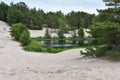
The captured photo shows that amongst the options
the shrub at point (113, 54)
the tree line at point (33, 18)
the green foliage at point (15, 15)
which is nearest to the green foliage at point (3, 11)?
the tree line at point (33, 18)

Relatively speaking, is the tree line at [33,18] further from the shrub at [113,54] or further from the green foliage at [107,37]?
the shrub at [113,54]

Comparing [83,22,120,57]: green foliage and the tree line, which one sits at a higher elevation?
the tree line

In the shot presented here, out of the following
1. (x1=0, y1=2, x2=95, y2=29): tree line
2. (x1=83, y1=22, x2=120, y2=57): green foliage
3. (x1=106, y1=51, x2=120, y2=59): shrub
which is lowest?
(x1=106, y1=51, x2=120, y2=59): shrub

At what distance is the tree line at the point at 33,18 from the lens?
79.7 m

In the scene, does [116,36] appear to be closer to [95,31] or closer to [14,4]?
[95,31]

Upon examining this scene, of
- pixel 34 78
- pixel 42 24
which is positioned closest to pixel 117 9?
pixel 34 78

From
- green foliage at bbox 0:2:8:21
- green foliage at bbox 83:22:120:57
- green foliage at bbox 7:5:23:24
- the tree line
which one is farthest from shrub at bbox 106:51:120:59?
green foliage at bbox 0:2:8:21

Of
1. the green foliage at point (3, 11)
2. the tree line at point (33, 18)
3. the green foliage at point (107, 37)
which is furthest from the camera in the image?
the green foliage at point (3, 11)

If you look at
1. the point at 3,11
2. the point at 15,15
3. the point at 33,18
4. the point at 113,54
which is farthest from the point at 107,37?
the point at 3,11

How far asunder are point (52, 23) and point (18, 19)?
478 inches

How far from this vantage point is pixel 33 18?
3265 inches

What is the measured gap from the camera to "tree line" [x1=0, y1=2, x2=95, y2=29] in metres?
79.7

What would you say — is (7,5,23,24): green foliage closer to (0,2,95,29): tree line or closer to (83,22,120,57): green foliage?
(0,2,95,29): tree line

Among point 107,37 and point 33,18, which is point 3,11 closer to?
point 33,18
